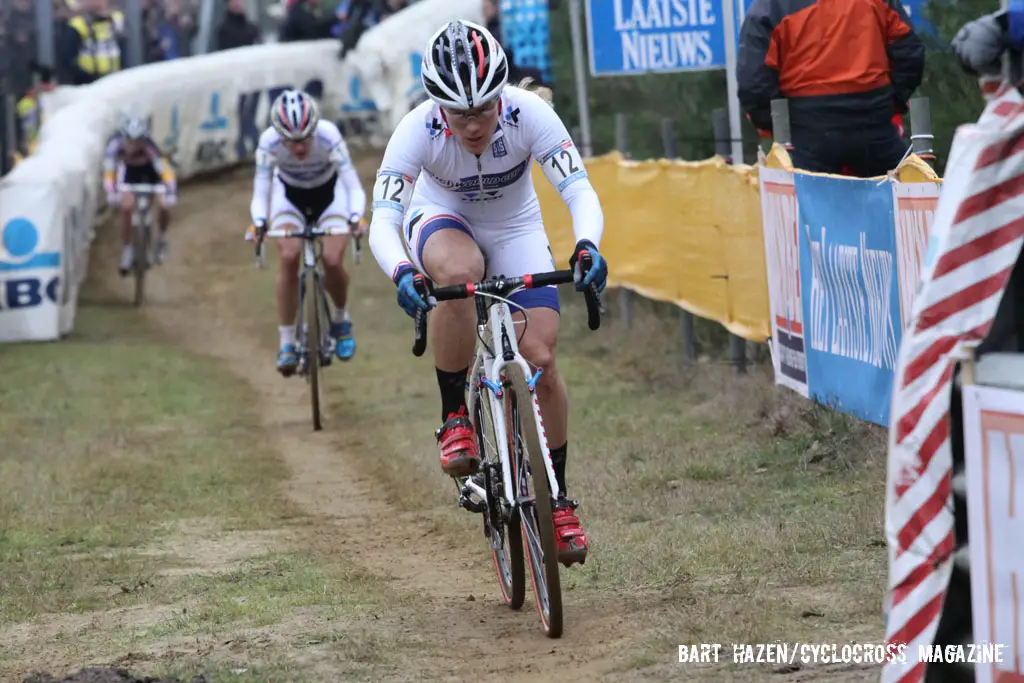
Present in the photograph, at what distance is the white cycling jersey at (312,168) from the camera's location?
12.5 m

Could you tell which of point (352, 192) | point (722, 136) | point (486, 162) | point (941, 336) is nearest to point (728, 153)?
point (722, 136)

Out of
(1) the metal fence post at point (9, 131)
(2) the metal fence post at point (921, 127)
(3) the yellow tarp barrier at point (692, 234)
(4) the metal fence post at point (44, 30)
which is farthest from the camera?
(4) the metal fence post at point (44, 30)

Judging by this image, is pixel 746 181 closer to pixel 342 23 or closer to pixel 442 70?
pixel 442 70

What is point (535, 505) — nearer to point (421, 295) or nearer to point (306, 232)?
point (421, 295)

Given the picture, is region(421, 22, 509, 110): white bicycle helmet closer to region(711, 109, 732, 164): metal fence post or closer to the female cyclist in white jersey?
region(711, 109, 732, 164): metal fence post

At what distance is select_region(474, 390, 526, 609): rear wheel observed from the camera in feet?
21.4

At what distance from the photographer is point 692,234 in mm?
12414

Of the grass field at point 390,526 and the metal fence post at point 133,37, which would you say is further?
the metal fence post at point 133,37

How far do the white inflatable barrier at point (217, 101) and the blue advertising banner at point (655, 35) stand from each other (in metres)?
6.77

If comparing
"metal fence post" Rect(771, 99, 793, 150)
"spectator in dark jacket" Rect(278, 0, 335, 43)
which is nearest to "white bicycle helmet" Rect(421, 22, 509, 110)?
"metal fence post" Rect(771, 99, 793, 150)

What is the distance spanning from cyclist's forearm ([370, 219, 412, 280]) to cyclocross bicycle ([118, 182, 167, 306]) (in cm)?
1393

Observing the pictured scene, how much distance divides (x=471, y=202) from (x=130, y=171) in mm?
14912

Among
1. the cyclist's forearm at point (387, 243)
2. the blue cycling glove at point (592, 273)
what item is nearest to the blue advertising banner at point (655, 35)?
the cyclist's forearm at point (387, 243)

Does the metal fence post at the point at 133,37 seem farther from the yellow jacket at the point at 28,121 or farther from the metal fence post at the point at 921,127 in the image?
the metal fence post at the point at 921,127
